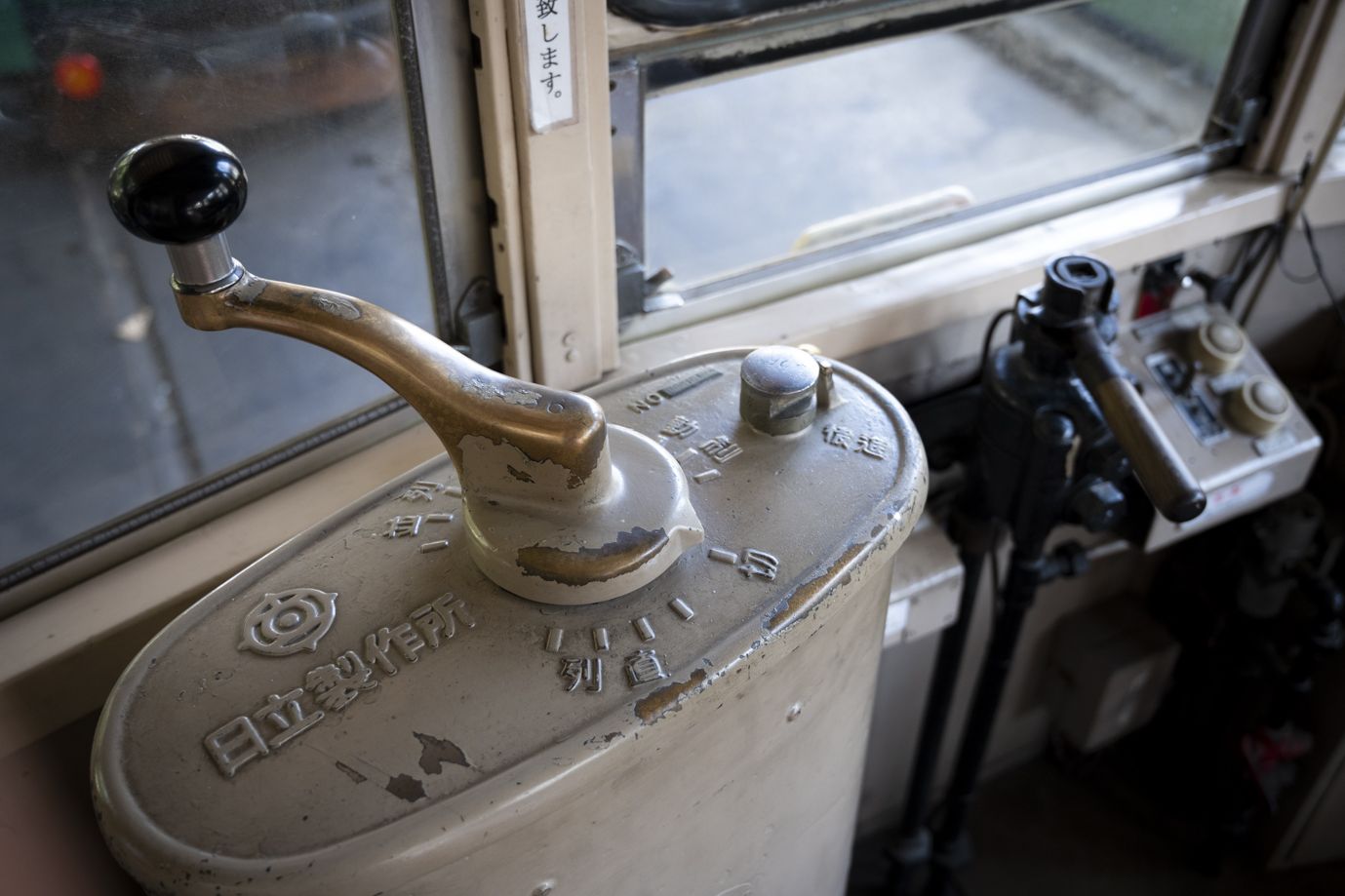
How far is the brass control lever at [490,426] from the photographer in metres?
0.56

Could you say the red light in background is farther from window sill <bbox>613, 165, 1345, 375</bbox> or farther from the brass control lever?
window sill <bbox>613, 165, 1345, 375</bbox>

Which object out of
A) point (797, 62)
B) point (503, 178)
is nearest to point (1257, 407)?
point (797, 62)

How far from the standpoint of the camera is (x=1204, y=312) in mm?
1349

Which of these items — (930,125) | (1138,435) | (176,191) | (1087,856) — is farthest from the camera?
(1087,856)

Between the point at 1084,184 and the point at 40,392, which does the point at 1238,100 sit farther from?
the point at 40,392

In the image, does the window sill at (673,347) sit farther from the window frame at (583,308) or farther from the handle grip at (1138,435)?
the handle grip at (1138,435)

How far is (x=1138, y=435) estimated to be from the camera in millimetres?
871

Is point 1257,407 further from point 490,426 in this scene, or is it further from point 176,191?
point 176,191

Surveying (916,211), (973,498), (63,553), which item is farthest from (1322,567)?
(63,553)

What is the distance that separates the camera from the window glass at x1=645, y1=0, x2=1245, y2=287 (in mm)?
1214

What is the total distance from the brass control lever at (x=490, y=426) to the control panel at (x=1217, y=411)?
2.67ft

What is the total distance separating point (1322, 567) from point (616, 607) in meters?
1.30

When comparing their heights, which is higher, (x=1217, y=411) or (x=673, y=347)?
(x=673, y=347)

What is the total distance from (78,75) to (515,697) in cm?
49
